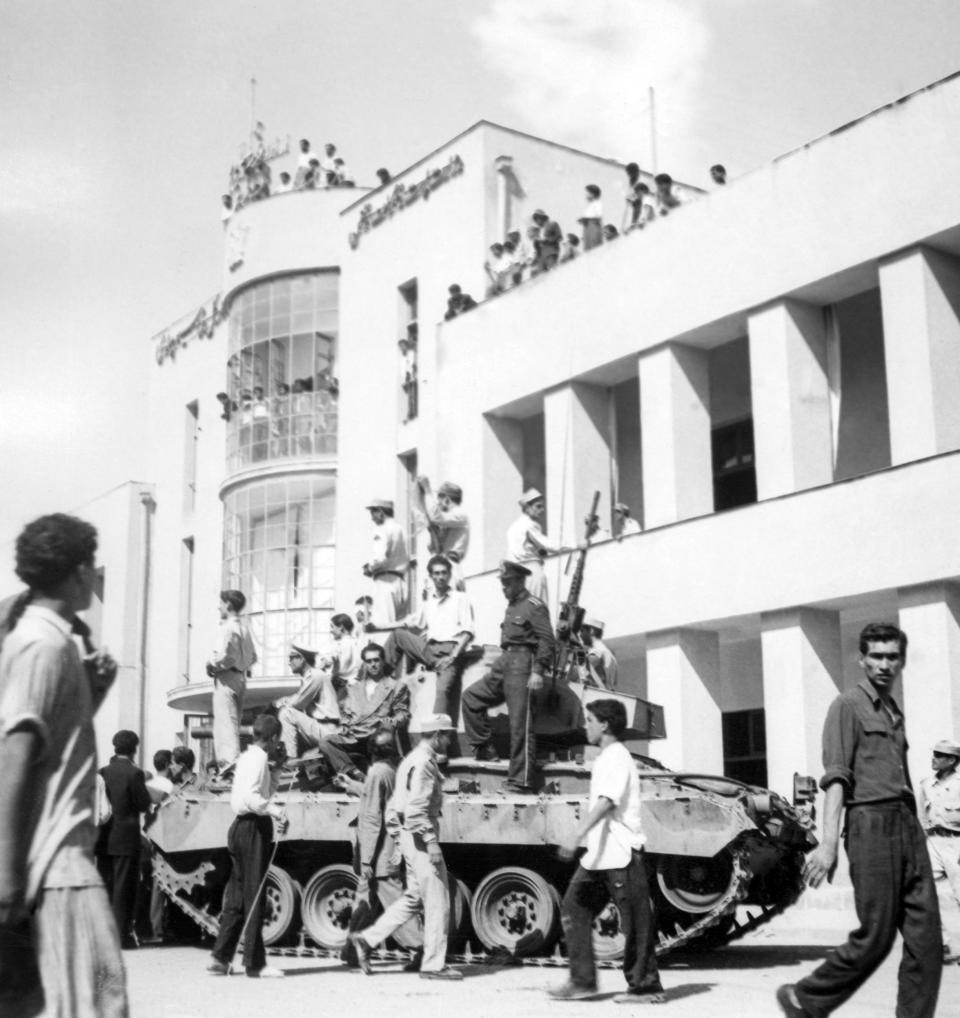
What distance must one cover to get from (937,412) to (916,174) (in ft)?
9.27

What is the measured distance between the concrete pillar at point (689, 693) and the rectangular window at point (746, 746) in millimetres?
2190

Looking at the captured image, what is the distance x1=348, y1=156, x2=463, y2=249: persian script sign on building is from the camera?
27.6 meters

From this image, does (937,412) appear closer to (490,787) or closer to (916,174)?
(916,174)

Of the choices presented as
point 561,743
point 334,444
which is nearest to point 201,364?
point 334,444

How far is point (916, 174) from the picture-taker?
1845 cm

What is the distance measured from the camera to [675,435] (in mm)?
22078

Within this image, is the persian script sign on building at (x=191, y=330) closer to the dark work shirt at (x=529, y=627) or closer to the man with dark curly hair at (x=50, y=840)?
the dark work shirt at (x=529, y=627)

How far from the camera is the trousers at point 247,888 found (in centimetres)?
1105

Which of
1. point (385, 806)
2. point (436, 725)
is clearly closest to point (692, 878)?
point (385, 806)

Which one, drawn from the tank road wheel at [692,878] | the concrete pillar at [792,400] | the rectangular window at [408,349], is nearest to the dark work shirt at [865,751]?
the tank road wheel at [692,878]

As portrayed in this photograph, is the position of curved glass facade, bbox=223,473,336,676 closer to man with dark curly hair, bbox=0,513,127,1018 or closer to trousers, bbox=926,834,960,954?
trousers, bbox=926,834,960,954

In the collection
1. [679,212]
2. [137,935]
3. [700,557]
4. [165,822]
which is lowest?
[137,935]

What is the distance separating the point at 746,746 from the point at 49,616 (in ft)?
67.6

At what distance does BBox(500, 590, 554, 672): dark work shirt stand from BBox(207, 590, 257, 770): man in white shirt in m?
2.84
